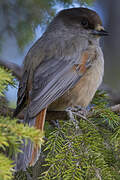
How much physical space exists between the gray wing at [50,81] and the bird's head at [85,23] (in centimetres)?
73

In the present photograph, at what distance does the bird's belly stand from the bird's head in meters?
0.56

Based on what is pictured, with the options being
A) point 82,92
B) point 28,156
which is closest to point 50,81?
point 82,92

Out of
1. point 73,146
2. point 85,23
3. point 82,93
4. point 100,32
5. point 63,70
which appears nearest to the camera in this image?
point 73,146

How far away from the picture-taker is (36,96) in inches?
105

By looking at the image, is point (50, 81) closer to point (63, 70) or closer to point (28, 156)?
point (63, 70)

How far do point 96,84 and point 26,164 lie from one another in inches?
53.8

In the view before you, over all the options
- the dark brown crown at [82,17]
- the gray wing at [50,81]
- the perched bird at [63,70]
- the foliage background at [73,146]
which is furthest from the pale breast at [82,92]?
the dark brown crown at [82,17]

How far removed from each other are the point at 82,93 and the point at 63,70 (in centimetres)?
36

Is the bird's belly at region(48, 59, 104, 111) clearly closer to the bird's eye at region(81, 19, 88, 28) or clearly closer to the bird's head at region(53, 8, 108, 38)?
the bird's head at region(53, 8, 108, 38)

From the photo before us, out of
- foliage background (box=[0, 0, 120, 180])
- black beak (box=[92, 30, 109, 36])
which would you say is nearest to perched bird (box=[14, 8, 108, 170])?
black beak (box=[92, 30, 109, 36])

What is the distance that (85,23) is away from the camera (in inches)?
144

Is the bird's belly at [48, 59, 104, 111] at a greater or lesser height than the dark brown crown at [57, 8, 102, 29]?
lesser

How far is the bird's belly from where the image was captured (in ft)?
10.1

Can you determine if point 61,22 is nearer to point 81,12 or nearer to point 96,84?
point 81,12
